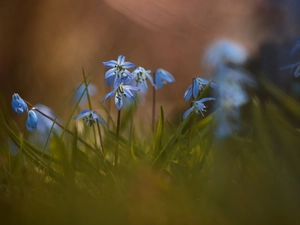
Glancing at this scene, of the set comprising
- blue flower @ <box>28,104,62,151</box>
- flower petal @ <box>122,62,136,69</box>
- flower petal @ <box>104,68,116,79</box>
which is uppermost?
flower petal @ <box>122,62,136,69</box>

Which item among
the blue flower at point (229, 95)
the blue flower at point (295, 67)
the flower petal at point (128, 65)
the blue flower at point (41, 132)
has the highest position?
the blue flower at point (295, 67)

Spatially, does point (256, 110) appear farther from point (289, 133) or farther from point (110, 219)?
point (110, 219)

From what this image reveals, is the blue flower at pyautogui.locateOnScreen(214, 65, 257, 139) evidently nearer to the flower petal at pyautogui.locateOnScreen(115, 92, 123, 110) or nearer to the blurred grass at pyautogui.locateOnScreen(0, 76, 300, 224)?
Answer: the blurred grass at pyautogui.locateOnScreen(0, 76, 300, 224)

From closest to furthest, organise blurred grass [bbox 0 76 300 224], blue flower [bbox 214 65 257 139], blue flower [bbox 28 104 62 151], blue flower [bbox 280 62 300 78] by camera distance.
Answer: blurred grass [bbox 0 76 300 224] < blue flower [bbox 280 62 300 78] < blue flower [bbox 214 65 257 139] < blue flower [bbox 28 104 62 151]

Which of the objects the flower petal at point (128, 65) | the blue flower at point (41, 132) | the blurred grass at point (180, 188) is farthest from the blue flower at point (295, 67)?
the blue flower at point (41, 132)

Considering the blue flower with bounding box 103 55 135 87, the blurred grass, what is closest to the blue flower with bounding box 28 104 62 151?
the blurred grass

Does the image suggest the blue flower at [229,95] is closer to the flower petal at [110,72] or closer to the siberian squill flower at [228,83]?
the siberian squill flower at [228,83]

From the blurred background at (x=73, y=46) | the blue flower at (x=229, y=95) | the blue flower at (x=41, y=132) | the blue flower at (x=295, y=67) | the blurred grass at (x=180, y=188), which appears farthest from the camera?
the blurred background at (x=73, y=46)

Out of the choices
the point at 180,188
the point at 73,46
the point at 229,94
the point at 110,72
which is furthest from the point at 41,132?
the point at 73,46

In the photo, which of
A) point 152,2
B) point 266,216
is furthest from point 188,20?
point 266,216

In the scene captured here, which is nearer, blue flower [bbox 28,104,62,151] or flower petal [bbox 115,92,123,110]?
flower petal [bbox 115,92,123,110]

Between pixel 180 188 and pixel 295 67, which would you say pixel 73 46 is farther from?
pixel 180 188
